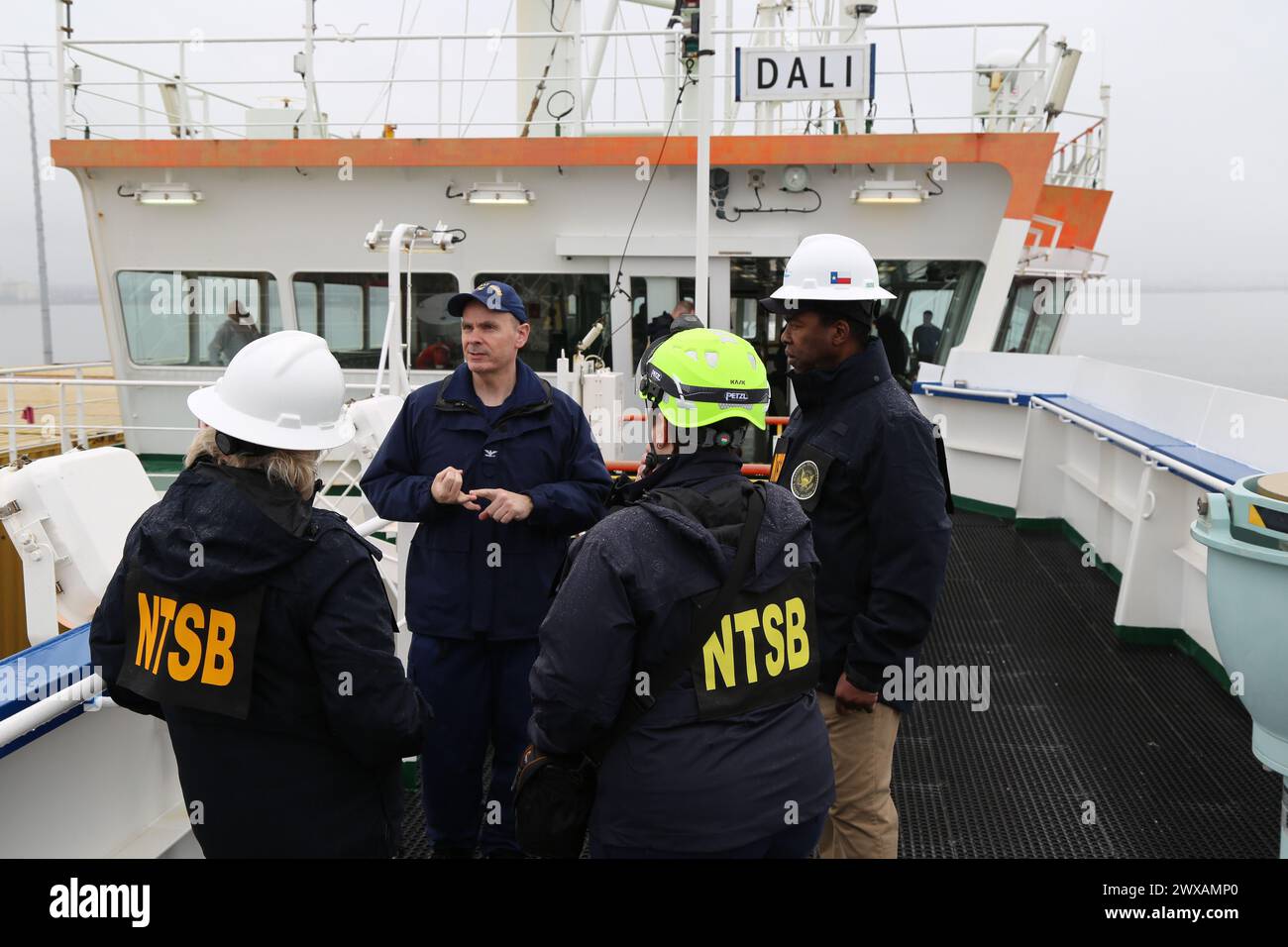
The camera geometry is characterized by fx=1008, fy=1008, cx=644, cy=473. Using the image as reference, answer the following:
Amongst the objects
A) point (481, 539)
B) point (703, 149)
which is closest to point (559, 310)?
point (703, 149)

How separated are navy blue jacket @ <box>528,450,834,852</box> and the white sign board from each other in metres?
5.97

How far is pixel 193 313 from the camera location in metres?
10.8

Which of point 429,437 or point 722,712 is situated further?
point 429,437

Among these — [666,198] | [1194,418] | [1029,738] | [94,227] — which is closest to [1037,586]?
[1194,418]

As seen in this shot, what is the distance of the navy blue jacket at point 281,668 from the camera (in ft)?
6.40

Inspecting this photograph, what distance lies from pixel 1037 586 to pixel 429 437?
494 centimetres

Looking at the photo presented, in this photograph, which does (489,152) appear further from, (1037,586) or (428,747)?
(428,747)

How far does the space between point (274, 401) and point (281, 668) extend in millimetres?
542

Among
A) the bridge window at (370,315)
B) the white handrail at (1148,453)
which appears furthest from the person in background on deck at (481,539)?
the bridge window at (370,315)

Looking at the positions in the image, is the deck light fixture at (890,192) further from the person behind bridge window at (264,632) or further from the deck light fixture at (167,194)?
the person behind bridge window at (264,632)

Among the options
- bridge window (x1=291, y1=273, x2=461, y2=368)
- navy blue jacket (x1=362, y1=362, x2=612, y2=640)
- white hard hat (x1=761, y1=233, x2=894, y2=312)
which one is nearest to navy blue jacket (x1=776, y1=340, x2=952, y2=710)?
white hard hat (x1=761, y1=233, x2=894, y2=312)

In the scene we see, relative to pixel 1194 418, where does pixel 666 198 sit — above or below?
above

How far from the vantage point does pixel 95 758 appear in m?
2.70
